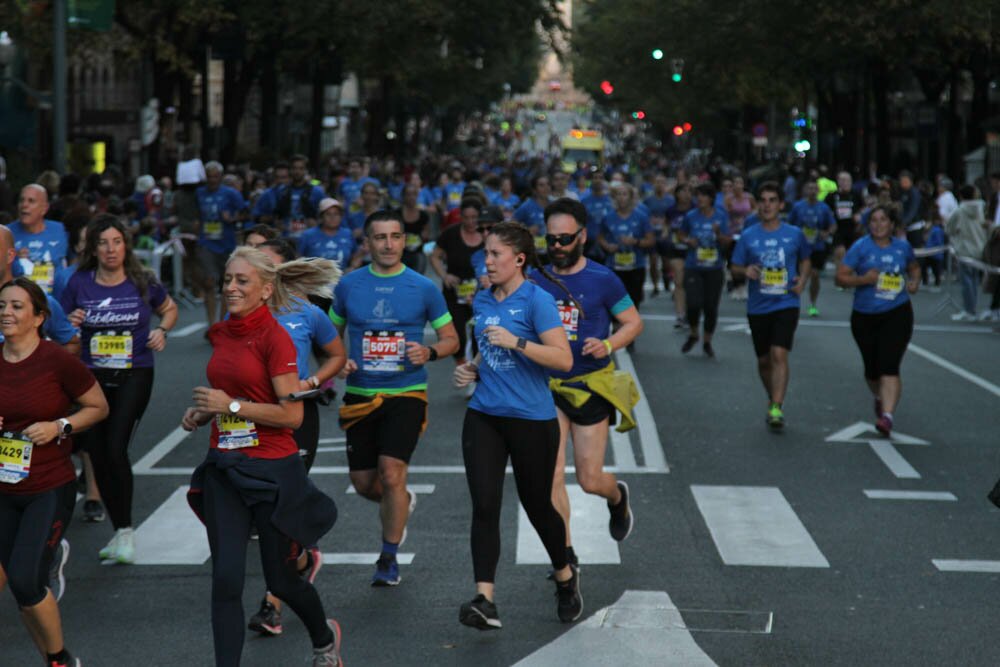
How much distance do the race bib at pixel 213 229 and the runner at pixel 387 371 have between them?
1138 cm

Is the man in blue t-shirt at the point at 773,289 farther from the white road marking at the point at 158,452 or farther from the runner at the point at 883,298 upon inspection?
the white road marking at the point at 158,452

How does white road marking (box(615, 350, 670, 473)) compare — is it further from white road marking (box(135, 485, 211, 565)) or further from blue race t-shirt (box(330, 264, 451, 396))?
blue race t-shirt (box(330, 264, 451, 396))

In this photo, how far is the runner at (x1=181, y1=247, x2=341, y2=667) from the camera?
6.59m

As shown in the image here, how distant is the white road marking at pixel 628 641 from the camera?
24.0 feet

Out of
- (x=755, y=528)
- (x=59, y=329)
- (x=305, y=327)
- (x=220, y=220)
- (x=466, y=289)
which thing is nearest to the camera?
(x=305, y=327)

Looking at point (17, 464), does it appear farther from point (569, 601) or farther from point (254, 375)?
point (569, 601)

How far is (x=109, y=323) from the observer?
9.58 metres

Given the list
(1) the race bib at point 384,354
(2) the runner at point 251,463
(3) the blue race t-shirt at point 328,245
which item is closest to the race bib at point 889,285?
(3) the blue race t-shirt at point 328,245

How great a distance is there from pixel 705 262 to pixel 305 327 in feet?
37.1

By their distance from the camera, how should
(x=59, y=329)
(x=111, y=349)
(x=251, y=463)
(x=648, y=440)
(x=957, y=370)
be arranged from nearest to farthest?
(x=251, y=463) → (x=59, y=329) → (x=111, y=349) → (x=648, y=440) → (x=957, y=370)

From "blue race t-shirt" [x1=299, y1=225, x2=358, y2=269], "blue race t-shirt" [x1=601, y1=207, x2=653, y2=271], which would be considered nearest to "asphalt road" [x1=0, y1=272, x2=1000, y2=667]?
"blue race t-shirt" [x1=299, y1=225, x2=358, y2=269]

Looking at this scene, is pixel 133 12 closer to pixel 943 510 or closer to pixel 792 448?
pixel 792 448

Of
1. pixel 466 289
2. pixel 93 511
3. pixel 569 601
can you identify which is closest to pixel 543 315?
pixel 569 601

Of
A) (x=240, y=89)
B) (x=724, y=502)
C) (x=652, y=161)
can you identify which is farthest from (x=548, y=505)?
(x=652, y=161)
